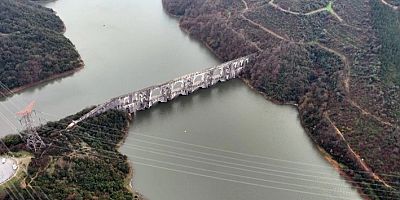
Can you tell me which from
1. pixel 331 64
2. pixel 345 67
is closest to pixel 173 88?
pixel 331 64

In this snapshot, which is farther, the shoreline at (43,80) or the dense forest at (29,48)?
the dense forest at (29,48)

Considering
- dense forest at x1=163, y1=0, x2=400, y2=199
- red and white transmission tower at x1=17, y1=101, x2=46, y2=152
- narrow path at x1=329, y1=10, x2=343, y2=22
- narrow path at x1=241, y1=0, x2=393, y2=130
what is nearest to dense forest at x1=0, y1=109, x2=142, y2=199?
red and white transmission tower at x1=17, y1=101, x2=46, y2=152

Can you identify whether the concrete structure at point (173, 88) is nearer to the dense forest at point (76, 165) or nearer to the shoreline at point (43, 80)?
the dense forest at point (76, 165)

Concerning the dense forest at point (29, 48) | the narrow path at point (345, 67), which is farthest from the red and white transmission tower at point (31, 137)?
the narrow path at point (345, 67)

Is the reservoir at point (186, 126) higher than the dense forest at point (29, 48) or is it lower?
lower

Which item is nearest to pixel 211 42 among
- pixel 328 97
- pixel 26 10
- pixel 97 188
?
pixel 328 97

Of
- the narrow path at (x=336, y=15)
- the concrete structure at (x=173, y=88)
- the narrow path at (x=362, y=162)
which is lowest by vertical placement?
the narrow path at (x=362, y=162)
